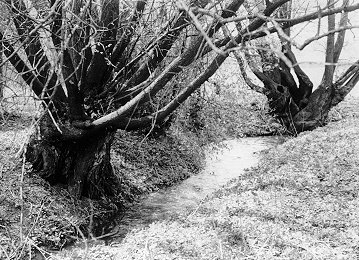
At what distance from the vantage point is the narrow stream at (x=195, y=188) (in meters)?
9.30

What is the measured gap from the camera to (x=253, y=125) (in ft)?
64.6

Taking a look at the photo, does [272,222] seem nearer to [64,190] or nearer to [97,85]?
[97,85]

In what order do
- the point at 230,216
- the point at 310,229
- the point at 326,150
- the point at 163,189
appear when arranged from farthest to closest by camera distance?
1. the point at 163,189
2. the point at 326,150
3. the point at 230,216
4. the point at 310,229

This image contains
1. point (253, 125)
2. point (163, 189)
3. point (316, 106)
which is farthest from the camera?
point (253, 125)

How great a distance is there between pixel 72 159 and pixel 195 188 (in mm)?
3645

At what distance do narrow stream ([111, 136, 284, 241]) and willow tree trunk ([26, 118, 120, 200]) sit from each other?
3.82ft

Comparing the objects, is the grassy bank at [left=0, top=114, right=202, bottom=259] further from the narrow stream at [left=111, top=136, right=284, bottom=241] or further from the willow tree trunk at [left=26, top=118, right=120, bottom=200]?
the narrow stream at [left=111, top=136, right=284, bottom=241]

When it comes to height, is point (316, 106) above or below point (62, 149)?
below

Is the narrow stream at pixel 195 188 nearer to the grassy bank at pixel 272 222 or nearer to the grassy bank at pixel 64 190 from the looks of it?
the grassy bank at pixel 64 190

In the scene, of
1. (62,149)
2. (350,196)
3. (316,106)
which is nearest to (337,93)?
(316,106)

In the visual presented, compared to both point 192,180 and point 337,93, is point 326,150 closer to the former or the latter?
point 192,180

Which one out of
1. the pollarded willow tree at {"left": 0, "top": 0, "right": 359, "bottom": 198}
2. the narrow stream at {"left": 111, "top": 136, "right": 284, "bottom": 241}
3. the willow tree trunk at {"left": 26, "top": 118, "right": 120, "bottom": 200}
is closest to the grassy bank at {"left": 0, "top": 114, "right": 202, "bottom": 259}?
the willow tree trunk at {"left": 26, "top": 118, "right": 120, "bottom": 200}

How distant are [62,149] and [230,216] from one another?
4.17 m

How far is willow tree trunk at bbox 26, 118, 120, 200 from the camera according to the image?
924cm
